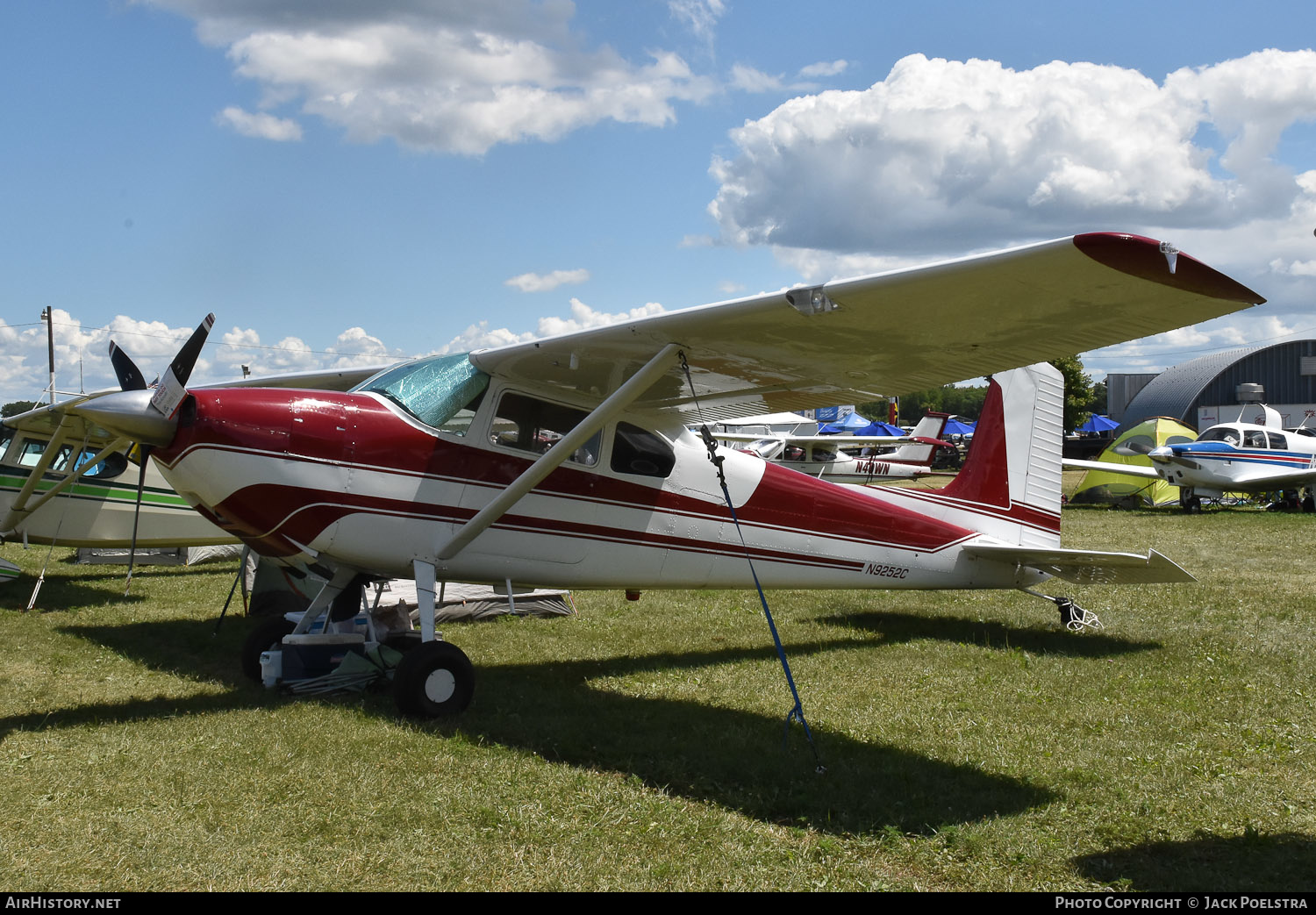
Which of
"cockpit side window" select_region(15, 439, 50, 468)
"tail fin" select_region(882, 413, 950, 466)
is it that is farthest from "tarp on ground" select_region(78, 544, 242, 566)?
"tail fin" select_region(882, 413, 950, 466)

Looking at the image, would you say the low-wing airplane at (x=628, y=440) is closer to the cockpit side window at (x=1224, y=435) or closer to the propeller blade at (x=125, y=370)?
the propeller blade at (x=125, y=370)

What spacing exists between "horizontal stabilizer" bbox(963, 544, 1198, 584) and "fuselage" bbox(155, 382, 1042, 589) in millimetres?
309

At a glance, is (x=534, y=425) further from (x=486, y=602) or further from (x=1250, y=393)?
(x=1250, y=393)

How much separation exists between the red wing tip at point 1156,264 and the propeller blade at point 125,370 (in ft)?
22.6

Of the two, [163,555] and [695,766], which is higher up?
[163,555]

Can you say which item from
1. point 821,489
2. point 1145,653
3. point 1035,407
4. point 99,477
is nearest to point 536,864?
point 821,489

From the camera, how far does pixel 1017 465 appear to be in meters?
8.75

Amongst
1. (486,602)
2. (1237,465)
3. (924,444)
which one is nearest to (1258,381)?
(924,444)

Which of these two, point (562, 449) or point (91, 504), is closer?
point (562, 449)

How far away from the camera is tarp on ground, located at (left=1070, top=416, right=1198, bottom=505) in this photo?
2502 centimetres

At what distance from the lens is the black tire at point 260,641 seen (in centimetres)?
708

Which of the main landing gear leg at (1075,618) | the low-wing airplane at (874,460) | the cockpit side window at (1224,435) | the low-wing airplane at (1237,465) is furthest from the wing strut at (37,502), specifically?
the cockpit side window at (1224,435)

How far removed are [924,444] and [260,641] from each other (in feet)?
88.2
